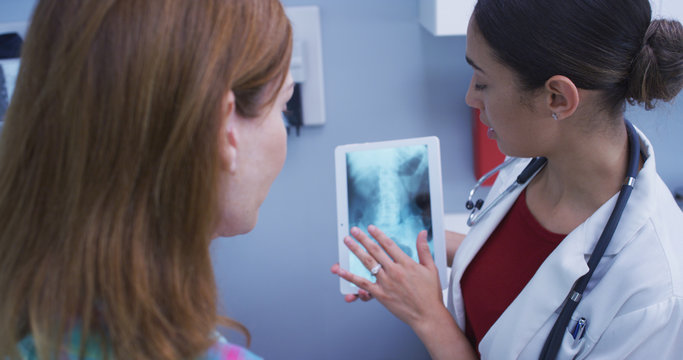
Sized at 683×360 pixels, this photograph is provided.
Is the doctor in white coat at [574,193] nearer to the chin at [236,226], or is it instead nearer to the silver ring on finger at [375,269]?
the silver ring on finger at [375,269]

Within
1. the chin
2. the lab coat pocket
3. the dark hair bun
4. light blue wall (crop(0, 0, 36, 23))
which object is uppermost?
light blue wall (crop(0, 0, 36, 23))

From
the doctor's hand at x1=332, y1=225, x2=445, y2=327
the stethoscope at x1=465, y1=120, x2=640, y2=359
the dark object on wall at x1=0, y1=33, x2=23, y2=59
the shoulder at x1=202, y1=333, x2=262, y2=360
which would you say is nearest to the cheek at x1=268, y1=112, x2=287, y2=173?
the shoulder at x1=202, y1=333, x2=262, y2=360

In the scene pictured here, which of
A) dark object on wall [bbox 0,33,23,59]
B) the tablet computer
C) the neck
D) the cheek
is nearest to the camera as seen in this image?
the cheek

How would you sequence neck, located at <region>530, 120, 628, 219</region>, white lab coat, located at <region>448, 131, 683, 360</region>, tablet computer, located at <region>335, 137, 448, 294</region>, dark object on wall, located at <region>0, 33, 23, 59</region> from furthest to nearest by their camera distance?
dark object on wall, located at <region>0, 33, 23, 59</region>, tablet computer, located at <region>335, 137, 448, 294</region>, neck, located at <region>530, 120, 628, 219</region>, white lab coat, located at <region>448, 131, 683, 360</region>

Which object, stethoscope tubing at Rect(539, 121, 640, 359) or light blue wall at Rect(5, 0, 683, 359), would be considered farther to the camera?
light blue wall at Rect(5, 0, 683, 359)

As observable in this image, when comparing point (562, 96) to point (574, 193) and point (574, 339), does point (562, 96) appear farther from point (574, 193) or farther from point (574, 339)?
point (574, 339)

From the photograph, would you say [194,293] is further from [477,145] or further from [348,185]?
[477,145]

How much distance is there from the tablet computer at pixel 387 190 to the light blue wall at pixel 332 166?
23 centimetres

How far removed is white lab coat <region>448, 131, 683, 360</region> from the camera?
612 mm

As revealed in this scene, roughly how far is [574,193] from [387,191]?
1.19ft

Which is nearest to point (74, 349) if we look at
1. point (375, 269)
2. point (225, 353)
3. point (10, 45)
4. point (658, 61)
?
point (225, 353)

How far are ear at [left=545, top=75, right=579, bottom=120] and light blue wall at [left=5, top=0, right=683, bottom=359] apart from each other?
1.63ft

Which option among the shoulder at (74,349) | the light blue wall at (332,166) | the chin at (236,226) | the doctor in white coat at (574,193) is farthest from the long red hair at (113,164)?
the light blue wall at (332,166)

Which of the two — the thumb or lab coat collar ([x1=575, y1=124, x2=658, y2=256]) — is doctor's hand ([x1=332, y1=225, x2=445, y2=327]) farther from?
lab coat collar ([x1=575, y1=124, x2=658, y2=256])
